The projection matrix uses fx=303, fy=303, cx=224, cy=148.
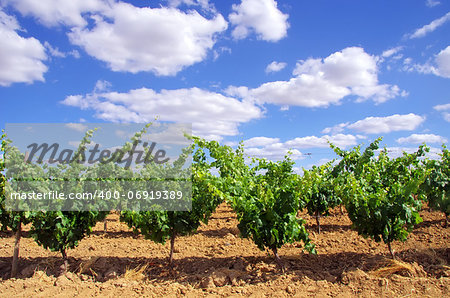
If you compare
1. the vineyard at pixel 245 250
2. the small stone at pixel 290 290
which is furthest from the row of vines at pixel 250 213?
the small stone at pixel 290 290

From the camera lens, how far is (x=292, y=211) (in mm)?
6027

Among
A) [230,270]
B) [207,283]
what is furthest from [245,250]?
[207,283]

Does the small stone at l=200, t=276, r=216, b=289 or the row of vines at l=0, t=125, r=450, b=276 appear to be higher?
the row of vines at l=0, t=125, r=450, b=276

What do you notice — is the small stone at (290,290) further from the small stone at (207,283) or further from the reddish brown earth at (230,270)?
the small stone at (207,283)

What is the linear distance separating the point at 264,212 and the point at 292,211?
56 cm

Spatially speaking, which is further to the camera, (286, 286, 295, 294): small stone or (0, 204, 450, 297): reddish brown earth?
(0, 204, 450, 297): reddish brown earth

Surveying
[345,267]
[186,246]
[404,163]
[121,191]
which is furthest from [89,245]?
[404,163]

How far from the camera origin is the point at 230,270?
20.4 feet

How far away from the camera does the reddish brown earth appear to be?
5.51 m

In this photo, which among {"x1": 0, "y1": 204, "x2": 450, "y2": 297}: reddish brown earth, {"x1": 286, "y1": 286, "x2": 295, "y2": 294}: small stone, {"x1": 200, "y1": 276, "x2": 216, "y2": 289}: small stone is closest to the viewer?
{"x1": 286, "y1": 286, "x2": 295, "y2": 294}: small stone

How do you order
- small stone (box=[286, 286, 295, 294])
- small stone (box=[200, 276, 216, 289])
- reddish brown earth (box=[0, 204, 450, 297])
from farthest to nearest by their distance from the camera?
1. small stone (box=[200, 276, 216, 289])
2. reddish brown earth (box=[0, 204, 450, 297])
3. small stone (box=[286, 286, 295, 294])

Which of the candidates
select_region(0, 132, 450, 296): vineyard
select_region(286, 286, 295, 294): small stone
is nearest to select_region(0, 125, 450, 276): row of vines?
select_region(0, 132, 450, 296): vineyard

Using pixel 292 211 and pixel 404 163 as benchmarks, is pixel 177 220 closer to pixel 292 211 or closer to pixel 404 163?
pixel 292 211

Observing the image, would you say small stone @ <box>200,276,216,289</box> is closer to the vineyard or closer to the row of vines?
the vineyard
